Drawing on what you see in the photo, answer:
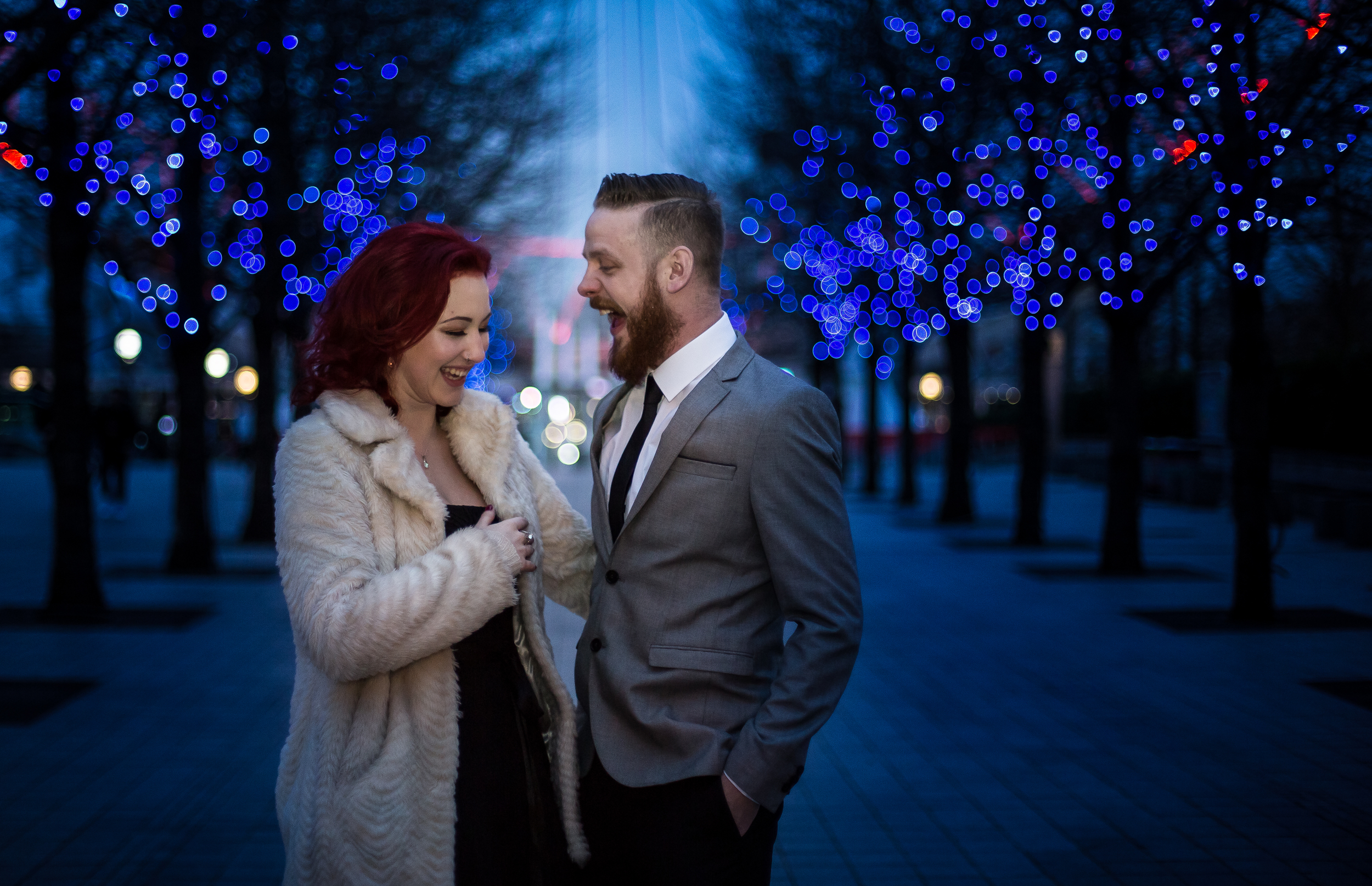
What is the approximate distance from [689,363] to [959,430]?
1656cm

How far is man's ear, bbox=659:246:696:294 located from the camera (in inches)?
106

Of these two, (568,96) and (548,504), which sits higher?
(568,96)

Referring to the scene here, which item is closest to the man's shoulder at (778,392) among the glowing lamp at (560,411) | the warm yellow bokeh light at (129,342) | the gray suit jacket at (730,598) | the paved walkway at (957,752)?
the gray suit jacket at (730,598)

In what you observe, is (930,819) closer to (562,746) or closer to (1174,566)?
(562,746)

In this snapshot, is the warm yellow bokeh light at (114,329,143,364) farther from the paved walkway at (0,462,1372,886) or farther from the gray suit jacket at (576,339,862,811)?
the gray suit jacket at (576,339,862,811)

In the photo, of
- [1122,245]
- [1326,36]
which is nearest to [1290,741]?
[1326,36]

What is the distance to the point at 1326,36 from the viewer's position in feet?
27.1

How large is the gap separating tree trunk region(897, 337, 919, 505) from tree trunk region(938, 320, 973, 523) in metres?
4.11

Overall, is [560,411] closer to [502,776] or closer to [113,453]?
[113,453]

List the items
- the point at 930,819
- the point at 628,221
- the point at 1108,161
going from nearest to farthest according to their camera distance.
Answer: the point at 628,221 < the point at 930,819 < the point at 1108,161

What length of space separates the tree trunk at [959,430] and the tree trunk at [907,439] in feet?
13.5

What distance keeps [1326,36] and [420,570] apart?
319 inches

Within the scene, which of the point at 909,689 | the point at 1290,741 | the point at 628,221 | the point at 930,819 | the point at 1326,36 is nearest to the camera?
the point at 628,221

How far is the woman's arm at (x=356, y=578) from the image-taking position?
8.04 feet
